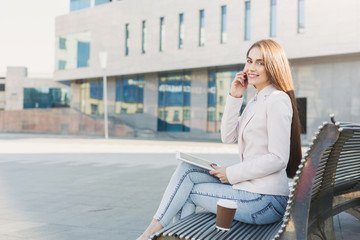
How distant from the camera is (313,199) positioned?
2303mm

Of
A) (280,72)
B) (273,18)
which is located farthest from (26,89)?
(280,72)

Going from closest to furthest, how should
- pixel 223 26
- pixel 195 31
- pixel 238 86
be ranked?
pixel 238 86, pixel 223 26, pixel 195 31

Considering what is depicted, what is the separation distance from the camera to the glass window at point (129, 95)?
3491 centimetres

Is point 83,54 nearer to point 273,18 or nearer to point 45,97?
point 273,18

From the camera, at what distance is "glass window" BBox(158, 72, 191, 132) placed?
105ft

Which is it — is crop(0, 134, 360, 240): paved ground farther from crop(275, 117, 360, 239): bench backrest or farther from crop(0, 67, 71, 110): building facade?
crop(0, 67, 71, 110): building facade

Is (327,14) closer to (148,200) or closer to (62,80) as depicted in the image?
(148,200)

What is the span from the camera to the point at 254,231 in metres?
2.41

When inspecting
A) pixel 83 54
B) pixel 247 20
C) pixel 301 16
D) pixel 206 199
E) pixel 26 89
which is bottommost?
pixel 206 199

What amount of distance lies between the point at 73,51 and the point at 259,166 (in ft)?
122

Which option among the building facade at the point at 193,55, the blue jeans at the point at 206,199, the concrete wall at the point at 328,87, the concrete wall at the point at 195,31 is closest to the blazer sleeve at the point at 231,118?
the blue jeans at the point at 206,199

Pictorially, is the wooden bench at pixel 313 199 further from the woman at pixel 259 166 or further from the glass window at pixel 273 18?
the glass window at pixel 273 18

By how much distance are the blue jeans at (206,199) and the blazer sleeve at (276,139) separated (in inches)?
6.8

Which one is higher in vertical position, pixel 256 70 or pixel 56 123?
pixel 256 70
